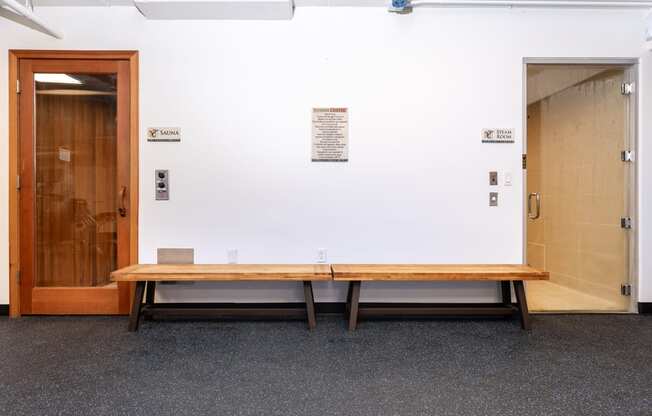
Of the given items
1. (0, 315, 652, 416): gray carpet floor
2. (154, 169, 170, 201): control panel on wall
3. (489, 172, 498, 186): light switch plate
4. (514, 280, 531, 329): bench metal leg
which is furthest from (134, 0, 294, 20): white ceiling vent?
(514, 280, 531, 329): bench metal leg

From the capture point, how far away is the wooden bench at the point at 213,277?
256 centimetres

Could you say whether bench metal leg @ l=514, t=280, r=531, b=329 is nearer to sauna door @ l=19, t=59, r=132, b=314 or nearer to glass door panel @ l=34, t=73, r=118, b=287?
sauna door @ l=19, t=59, r=132, b=314

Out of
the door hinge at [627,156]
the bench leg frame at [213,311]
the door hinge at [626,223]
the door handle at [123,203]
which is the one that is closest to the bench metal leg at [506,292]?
the door hinge at [626,223]

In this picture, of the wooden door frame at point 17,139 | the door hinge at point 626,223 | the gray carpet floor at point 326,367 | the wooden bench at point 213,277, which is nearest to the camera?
the gray carpet floor at point 326,367

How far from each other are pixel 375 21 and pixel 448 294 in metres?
2.43

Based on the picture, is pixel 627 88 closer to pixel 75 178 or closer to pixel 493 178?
pixel 493 178

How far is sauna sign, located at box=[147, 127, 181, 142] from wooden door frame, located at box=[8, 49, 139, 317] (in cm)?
12

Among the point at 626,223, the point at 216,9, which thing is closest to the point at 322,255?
the point at 216,9

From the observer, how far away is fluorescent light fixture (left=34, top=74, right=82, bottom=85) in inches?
117

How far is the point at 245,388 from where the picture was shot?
1.83m

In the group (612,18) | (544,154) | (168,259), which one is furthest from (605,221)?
(168,259)

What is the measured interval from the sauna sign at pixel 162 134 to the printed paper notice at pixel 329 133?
1161 mm

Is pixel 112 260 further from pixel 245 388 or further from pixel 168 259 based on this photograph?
pixel 245 388

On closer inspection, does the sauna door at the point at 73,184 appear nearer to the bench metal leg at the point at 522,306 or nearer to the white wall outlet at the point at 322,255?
the white wall outlet at the point at 322,255
